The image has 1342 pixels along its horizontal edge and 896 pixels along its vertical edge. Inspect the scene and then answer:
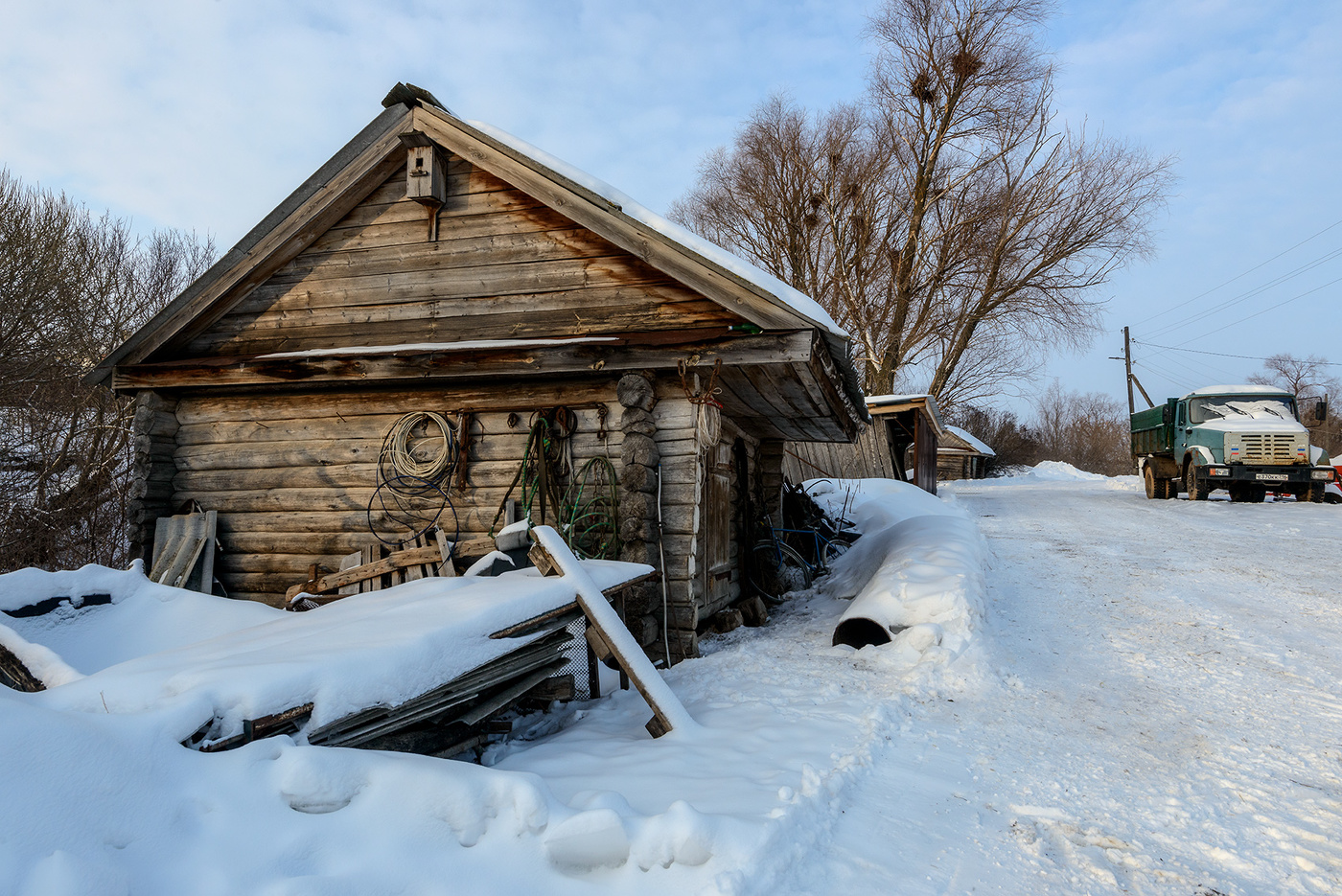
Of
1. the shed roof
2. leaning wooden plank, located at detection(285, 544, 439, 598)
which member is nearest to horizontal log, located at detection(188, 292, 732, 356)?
leaning wooden plank, located at detection(285, 544, 439, 598)

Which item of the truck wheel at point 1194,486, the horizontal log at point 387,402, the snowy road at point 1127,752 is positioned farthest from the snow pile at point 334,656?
the truck wheel at point 1194,486

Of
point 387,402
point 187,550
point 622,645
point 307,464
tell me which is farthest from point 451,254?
point 622,645

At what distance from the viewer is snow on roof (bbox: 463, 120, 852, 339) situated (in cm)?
617

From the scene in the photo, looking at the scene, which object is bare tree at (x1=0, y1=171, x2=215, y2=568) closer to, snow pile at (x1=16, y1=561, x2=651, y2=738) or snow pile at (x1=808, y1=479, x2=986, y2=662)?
snow pile at (x1=16, y1=561, x2=651, y2=738)

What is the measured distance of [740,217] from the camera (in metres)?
28.7

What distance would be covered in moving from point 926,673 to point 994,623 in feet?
6.12

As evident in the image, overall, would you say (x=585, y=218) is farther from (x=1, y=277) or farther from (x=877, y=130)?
(x=877, y=130)

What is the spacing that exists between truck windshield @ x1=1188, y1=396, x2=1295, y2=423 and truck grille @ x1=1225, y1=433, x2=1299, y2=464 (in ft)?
2.11

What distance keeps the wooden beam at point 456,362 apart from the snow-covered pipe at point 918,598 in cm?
232

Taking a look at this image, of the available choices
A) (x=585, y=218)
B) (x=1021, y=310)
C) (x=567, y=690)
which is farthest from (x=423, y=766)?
(x=1021, y=310)

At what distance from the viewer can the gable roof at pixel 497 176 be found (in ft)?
20.3

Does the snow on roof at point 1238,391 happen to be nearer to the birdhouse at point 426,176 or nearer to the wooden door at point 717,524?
the wooden door at point 717,524

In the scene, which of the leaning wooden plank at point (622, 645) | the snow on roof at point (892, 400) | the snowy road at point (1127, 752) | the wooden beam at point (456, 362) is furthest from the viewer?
the snow on roof at point (892, 400)

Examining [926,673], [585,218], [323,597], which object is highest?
[585,218]
